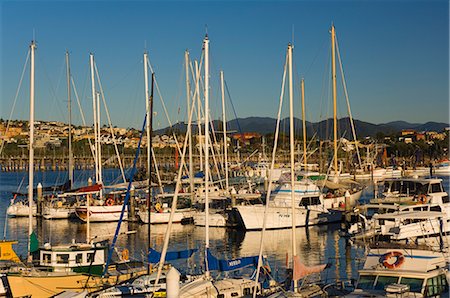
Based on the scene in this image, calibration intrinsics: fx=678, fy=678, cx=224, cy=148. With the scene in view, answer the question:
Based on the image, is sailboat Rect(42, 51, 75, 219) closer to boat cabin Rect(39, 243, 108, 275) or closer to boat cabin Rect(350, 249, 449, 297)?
boat cabin Rect(39, 243, 108, 275)

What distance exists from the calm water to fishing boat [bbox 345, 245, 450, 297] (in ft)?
33.2

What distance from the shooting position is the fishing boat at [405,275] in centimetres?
1716

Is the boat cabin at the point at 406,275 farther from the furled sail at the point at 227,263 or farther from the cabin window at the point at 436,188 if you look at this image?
the cabin window at the point at 436,188

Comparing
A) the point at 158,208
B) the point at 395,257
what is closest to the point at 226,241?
the point at 158,208

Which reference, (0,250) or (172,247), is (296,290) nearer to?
(0,250)

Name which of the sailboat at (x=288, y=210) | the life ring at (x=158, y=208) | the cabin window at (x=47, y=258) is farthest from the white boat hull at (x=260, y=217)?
the cabin window at (x=47, y=258)

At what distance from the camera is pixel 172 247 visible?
123ft

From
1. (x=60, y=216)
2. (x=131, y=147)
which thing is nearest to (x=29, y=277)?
(x=60, y=216)

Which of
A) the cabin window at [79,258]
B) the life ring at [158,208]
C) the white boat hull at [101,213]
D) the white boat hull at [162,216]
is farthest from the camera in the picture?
the white boat hull at [101,213]

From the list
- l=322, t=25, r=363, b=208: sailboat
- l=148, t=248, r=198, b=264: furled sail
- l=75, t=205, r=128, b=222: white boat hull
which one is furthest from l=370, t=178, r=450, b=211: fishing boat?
l=75, t=205, r=128, b=222: white boat hull

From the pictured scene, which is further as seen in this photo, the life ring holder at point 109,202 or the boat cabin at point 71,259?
the life ring holder at point 109,202

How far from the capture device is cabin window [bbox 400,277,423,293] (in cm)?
1727

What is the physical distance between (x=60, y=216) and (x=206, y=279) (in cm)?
3068

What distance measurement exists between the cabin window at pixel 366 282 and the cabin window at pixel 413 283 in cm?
77
